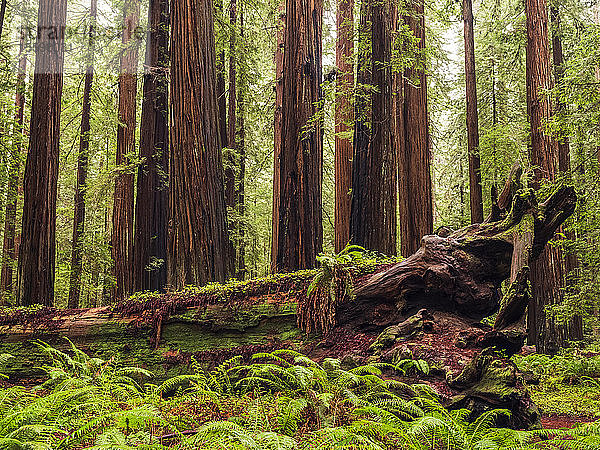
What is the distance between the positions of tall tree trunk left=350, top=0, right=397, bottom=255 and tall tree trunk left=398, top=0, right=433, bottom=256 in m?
4.13

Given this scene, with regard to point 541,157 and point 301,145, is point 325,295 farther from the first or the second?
point 541,157

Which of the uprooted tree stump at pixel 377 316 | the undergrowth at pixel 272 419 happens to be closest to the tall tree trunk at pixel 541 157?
the uprooted tree stump at pixel 377 316

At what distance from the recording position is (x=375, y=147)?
787cm

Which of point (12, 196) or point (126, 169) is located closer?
point (126, 169)

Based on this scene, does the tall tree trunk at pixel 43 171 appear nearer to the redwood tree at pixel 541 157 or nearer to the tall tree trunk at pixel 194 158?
the tall tree trunk at pixel 194 158

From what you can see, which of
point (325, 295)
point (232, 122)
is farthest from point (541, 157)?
point (232, 122)

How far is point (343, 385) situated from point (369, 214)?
376 centimetres

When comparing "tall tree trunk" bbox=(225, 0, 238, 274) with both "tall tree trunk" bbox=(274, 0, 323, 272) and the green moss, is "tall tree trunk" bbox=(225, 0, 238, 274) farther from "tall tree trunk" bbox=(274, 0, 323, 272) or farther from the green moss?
the green moss

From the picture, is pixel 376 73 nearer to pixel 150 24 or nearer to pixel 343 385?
pixel 343 385

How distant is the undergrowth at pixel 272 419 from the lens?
10.4ft

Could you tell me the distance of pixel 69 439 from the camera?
3.29 m

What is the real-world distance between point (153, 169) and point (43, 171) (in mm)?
3110

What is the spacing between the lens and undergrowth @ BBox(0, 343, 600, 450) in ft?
10.4

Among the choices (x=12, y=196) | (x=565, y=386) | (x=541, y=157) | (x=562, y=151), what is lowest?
(x=565, y=386)
